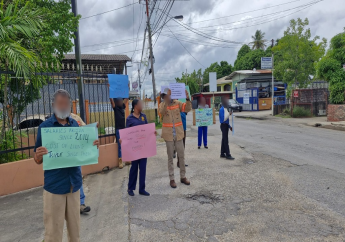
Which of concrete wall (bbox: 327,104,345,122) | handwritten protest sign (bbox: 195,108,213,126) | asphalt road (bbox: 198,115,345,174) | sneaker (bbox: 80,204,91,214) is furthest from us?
concrete wall (bbox: 327,104,345,122)

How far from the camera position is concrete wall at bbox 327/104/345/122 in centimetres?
1497

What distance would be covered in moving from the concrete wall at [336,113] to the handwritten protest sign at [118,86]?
1401cm

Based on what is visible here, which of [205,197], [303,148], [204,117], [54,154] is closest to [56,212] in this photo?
[54,154]

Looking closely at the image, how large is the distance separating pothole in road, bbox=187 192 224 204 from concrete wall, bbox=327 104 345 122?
13864 millimetres

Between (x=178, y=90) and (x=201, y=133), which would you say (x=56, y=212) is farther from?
(x=201, y=133)

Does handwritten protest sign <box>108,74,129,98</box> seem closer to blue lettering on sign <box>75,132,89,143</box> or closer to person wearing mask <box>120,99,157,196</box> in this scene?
person wearing mask <box>120,99,157,196</box>

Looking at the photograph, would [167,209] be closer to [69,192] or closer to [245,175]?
[69,192]

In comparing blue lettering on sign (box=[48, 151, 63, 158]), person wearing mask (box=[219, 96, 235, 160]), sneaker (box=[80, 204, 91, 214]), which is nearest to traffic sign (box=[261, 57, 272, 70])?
person wearing mask (box=[219, 96, 235, 160])

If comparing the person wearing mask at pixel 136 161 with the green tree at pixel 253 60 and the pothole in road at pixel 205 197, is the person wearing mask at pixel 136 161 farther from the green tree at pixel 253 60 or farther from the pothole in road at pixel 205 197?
the green tree at pixel 253 60

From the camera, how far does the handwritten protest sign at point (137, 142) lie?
15.0ft

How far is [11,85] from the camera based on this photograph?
6391 millimetres

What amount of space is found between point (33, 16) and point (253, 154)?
6697mm

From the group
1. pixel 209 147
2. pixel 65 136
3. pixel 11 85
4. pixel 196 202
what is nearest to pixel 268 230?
pixel 196 202

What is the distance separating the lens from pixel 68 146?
281 centimetres
